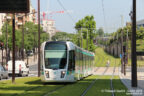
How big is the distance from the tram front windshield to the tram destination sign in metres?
3.20

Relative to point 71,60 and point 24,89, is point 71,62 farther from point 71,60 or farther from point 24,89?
point 24,89

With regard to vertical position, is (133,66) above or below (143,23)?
below

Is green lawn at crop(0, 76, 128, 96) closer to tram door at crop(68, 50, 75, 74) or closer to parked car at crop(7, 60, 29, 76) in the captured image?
tram door at crop(68, 50, 75, 74)

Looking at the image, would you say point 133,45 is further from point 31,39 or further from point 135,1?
point 31,39

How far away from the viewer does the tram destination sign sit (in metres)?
24.1

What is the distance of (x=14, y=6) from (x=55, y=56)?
418 cm

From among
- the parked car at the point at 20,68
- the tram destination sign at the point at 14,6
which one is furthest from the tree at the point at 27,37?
the tram destination sign at the point at 14,6

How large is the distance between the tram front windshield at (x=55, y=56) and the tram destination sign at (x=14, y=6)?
3197 millimetres

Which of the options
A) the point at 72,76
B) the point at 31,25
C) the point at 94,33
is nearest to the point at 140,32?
the point at 94,33

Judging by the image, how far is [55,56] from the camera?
25891mm

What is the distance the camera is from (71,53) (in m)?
27.0

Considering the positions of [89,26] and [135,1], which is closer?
[135,1]

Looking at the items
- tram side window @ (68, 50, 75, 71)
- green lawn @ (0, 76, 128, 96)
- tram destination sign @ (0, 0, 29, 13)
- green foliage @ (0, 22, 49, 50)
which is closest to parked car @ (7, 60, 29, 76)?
tram side window @ (68, 50, 75, 71)

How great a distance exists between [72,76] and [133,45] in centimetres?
486
